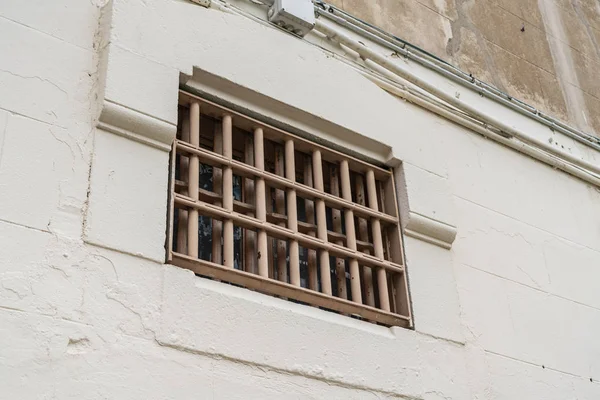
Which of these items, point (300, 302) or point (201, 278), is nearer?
point (201, 278)

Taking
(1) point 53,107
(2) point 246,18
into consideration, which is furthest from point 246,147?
(1) point 53,107

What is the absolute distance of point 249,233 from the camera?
378 cm

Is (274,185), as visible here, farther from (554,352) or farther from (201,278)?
(554,352)

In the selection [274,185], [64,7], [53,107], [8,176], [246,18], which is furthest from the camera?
[246,18]

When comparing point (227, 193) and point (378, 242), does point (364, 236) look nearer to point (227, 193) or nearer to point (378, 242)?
point (378, 242)

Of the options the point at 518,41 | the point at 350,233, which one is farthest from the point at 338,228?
the point at 518,41

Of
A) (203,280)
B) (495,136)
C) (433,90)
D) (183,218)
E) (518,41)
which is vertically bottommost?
(203,280)

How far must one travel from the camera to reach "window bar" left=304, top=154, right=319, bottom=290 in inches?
151

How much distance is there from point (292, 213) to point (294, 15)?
1.07m

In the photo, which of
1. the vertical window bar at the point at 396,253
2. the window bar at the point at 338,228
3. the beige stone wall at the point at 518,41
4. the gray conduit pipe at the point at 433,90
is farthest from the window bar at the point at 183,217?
the beige stone wall at the point at 518,41

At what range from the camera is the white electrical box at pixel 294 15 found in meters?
4.34

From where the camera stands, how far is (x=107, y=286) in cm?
316

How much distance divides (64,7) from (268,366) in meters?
1.66

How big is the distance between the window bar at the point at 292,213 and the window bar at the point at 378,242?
0.42 meters
